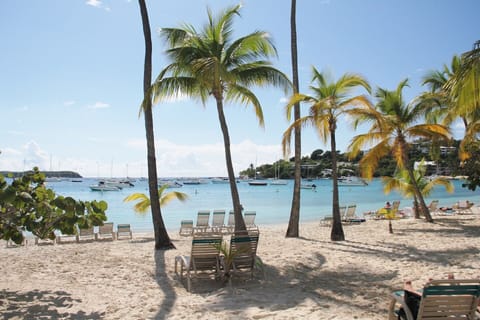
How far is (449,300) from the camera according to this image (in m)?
3.95

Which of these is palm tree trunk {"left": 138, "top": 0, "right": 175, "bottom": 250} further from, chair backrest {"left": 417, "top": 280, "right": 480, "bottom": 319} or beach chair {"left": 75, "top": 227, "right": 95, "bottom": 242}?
chair backrest {"left": 417, "top": 280, "right": 480, "bottom": 319}

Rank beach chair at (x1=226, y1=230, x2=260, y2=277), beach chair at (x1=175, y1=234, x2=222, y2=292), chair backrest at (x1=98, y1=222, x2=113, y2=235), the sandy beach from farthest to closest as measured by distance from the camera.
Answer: chair backrest at (x1=98, y1=222, x2=113, y2=235), beach chair at (x1=226, y1=230, x2=260, y2=277), beach chair at (x1=175, y1=234, x2=222, y2=292), the sandy beach

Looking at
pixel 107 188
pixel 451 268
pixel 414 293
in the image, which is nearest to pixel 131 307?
pixel 414 293

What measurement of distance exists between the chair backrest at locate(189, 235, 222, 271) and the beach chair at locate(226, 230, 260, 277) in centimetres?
20

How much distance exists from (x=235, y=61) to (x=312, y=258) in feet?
17.4

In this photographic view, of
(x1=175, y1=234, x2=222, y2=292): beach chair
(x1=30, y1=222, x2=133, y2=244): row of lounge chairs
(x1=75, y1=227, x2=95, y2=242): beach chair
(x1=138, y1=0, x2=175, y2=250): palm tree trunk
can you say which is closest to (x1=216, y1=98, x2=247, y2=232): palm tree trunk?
(x1=138, y1=0, x2=175, y2=250): palm tree trunk

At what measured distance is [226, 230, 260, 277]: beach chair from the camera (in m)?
6.93

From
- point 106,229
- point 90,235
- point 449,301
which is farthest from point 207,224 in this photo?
point 449,301

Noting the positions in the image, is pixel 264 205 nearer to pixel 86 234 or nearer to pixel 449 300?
pixel 86 234

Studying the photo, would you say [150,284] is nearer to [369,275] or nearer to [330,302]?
[330,302]

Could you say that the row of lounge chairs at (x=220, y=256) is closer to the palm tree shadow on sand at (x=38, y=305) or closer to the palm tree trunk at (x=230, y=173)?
the palm tree shadow on sand at (x=38, y=305)

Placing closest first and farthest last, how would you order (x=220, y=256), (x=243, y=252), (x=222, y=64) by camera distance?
(x=243, y=252) < (x=220, y=256) < (x=222, y=64)

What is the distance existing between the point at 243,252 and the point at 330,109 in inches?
251

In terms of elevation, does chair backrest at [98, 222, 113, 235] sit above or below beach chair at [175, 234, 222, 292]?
below
